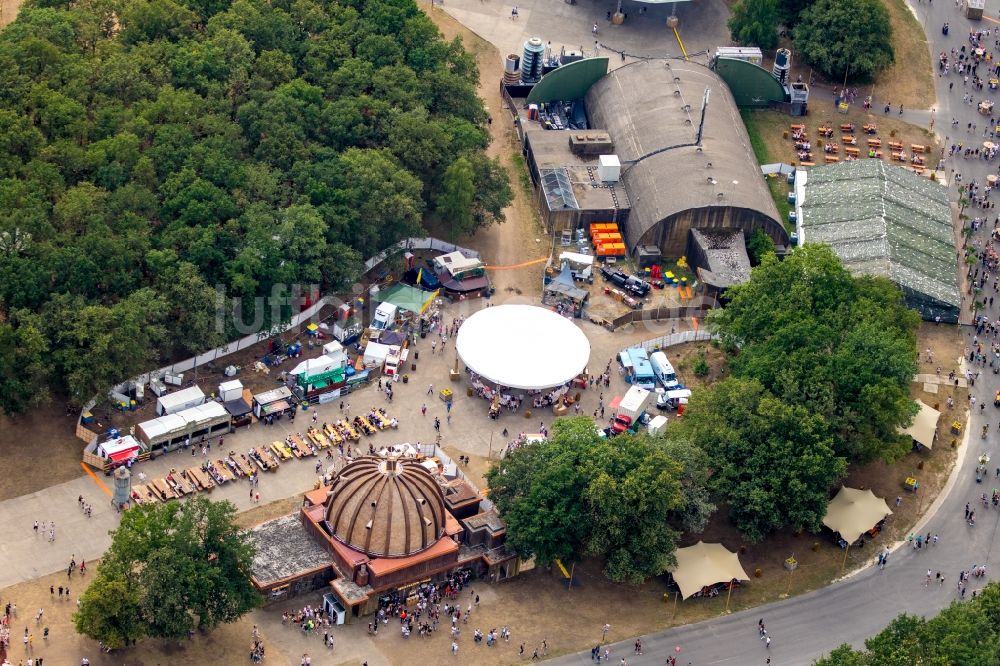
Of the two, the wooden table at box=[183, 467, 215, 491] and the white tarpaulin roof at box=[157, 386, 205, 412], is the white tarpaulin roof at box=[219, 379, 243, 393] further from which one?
the wooden table at box=[183, 467, 215, 491]

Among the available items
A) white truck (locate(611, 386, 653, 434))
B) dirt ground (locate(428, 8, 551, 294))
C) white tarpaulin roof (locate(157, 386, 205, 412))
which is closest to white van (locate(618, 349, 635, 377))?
white truck (locate(611, 386, 653, 434))

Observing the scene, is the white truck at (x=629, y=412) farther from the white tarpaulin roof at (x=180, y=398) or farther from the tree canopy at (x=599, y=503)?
the white tarpaulin roof at (x=180, y=398)

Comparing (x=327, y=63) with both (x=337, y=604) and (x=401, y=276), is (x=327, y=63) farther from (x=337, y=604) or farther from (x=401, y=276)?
(x=337, y=604)

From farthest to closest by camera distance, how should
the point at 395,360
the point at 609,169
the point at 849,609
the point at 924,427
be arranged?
the point at 609,169 → the point at 395,360 → the point at 924,427 → the point at 849,609

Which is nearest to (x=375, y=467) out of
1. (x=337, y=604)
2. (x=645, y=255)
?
(x=337, y=604)

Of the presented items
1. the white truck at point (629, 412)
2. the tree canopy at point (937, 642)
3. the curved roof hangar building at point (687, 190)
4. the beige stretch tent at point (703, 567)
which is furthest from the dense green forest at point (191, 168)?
the tree canopy at point (937, 642)

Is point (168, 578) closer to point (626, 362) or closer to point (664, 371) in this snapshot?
point (626, 362)

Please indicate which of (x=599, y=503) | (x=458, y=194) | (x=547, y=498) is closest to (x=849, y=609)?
(x=599, y=503)
